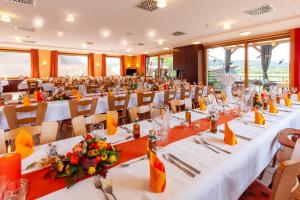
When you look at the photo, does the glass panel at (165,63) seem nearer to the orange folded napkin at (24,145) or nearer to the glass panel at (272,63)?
the glass panel at (272,63)

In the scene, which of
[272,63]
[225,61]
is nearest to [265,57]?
[272,63]

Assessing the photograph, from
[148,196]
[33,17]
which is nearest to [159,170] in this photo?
[148,196]

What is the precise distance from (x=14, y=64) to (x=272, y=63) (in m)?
15.4

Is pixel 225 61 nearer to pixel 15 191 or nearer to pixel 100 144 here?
pixel 100 144

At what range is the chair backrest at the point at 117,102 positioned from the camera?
14.3ft

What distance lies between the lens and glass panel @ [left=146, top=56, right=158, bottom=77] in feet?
49.3

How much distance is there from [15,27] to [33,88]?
13.2 feet

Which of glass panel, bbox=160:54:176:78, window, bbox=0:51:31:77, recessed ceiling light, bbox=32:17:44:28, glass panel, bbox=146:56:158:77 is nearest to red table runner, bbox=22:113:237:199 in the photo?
recessed ceiling light, bbox=32:17:44:28

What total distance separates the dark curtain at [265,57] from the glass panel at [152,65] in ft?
25.4

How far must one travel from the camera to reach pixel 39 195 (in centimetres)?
103

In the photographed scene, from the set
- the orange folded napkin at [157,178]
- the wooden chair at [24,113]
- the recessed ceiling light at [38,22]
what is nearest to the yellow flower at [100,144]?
the orange folded napkin at [157,178]

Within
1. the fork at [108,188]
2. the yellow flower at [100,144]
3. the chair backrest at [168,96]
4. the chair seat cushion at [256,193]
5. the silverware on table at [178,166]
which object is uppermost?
the chair backrest at [168,96]

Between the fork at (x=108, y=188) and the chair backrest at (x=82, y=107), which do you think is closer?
the fork at (x=108, y=188)

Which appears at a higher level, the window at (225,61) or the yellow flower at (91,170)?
the window at (225,61)
